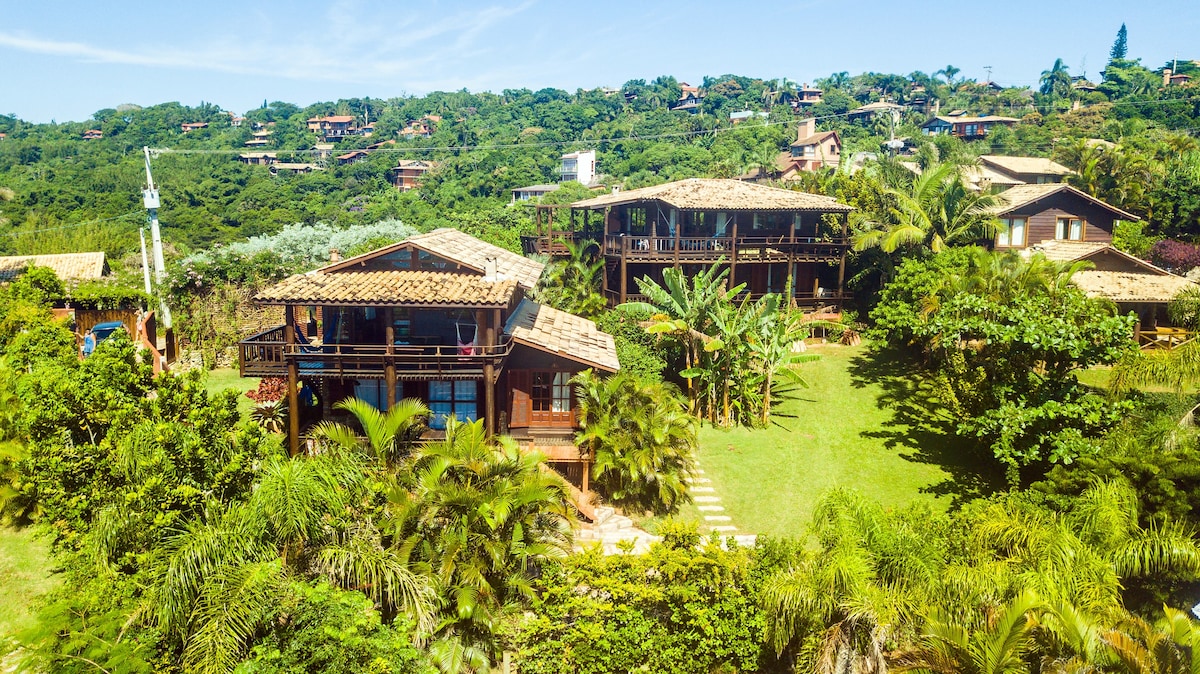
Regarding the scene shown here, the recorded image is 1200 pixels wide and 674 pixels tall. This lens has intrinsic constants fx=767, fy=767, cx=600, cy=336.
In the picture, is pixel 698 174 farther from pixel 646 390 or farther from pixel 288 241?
pixel 646 390

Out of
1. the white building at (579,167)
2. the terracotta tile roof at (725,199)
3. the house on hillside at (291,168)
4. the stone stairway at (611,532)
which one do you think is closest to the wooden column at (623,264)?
the terracotta tile roof at (725,199)

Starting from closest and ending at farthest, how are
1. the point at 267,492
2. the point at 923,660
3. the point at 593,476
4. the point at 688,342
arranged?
1. the point at 923,660
2. the point at 267,492
3. the point at 593,476
4. the point at 688,342

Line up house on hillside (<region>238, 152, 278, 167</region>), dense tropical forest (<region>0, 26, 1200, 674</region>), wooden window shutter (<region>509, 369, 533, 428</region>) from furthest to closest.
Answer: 1. house on hillside (<region>238, 152, 278, 167</region>)
2. wooden window shutter (<region>509, 369, 533, 428</region>)
3. dense tropical forest (<region>0, 26, 1200, 674</region>)

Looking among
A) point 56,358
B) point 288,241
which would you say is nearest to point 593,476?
point 56,358

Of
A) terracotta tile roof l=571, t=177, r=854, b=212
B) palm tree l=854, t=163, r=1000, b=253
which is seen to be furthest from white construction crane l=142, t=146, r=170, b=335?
palm tree l=854, t=163, r=1000, b=253

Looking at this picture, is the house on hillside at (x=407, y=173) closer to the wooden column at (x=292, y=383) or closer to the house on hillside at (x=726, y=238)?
the house on hillside at (x=726, y=238)

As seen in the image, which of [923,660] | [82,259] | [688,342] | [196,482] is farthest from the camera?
[82,259]

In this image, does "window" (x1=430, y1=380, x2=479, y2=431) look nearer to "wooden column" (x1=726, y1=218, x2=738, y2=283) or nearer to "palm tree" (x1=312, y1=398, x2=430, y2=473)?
"palm tree" (x1=312, y1=398, x2=430, y2=473)
